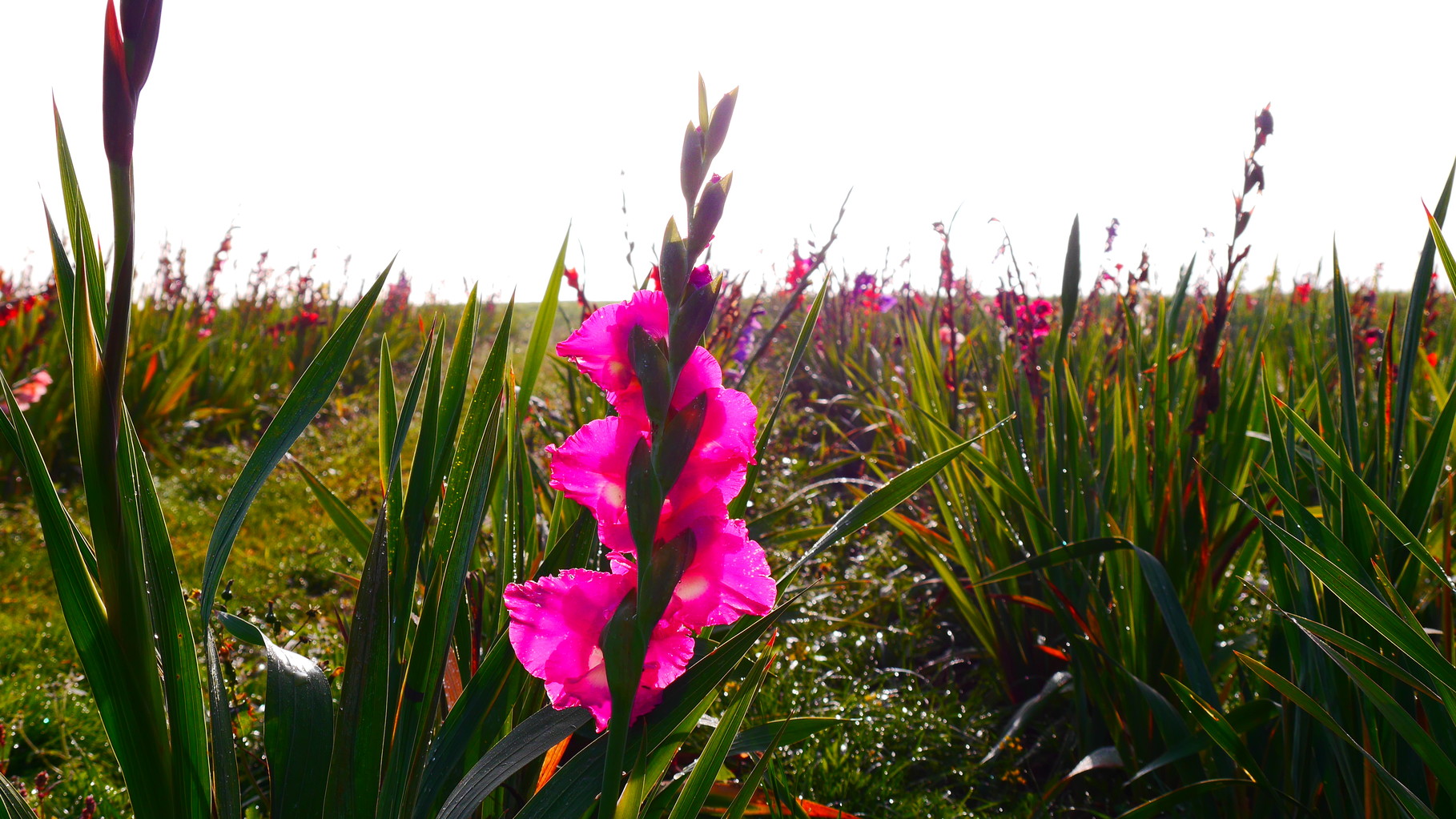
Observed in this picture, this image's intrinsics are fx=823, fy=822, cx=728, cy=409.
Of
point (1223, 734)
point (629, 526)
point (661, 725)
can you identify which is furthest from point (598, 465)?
point (1223, 734)

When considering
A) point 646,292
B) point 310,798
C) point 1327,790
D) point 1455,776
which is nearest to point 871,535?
point 1327,790

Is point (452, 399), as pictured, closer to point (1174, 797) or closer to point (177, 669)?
point (177, 669)

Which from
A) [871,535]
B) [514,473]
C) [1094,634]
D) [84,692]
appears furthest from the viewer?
[871,535]

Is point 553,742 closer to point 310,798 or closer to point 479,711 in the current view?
point 479,711

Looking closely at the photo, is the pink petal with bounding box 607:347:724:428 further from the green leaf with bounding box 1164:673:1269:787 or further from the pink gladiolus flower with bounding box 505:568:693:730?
the green leaf with bounding box 1164:673:1269:787

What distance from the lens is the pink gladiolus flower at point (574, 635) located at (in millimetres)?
536

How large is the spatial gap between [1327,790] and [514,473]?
1.07 m

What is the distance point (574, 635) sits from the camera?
545 millimetres

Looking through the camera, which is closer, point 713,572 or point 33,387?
point 713,572

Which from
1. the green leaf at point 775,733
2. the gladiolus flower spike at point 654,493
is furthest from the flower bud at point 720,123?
the green leaf at point 775,733

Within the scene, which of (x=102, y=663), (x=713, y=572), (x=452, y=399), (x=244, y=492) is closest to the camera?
(x=713, y=572)

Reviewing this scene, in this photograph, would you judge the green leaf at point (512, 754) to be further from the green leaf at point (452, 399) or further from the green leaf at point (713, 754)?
the green leaf at point (452, 399)

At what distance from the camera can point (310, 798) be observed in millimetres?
736

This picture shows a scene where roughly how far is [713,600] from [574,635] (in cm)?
10
